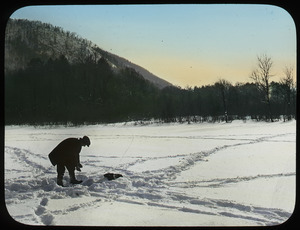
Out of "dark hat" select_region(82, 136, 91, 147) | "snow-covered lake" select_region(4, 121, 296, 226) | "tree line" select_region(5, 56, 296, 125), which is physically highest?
"tree line" select_region(5, 56, 296, 125)

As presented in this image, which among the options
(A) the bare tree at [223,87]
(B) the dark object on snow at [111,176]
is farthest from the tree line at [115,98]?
(B) the dark object on snow at [111,176]

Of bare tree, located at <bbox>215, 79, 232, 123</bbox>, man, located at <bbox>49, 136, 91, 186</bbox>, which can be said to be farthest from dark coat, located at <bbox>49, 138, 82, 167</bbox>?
bare tree, located at <bbox>215, 79, 232, 123</bbox>

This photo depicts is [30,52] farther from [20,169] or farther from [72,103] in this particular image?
[20,169]

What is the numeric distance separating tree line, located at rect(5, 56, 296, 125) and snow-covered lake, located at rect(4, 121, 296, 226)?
0.11 meters

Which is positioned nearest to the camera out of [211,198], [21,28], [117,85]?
[21,28]

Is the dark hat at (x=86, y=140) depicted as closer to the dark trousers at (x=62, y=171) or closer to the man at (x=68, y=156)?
the man at (x=68, y=156)

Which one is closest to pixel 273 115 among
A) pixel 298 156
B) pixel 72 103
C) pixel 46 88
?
pixel 298 156

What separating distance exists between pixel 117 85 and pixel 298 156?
1216 millimetres

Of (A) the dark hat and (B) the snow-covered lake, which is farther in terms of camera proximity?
(A) the dark hat

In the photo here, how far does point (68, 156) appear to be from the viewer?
227 centimetres

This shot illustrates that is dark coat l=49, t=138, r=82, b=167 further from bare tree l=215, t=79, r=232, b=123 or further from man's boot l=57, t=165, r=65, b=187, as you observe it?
bare tree l=215, t=79, r=232, b=123

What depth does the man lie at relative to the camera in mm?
2252

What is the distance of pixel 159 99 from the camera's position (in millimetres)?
2127

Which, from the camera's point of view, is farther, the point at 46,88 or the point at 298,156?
the point at 46,88
